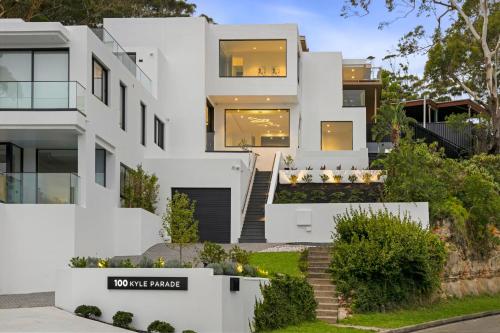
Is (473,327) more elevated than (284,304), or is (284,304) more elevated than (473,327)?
(284,304)

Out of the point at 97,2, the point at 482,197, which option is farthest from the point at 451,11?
the point at 97,2

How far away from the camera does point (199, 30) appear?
42.0 metres

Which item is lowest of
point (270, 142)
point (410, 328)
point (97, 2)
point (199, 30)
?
point (410, 328)

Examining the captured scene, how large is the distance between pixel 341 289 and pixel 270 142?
18.7 m

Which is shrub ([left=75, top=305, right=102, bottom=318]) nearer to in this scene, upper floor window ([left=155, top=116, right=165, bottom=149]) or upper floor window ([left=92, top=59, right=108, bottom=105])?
upper floor window ([left=92, top=59, right=108, bottom=105])

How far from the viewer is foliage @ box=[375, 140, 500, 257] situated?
33.4 meters

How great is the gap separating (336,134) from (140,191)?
1666 centimetres

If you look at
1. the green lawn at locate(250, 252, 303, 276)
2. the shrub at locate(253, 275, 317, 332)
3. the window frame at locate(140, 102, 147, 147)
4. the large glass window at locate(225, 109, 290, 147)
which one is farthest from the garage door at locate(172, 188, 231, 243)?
the shrub at locate(253, 275, 317, 332)

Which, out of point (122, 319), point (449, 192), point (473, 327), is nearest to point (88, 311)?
point (122, 319)

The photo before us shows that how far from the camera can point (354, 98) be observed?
163ft

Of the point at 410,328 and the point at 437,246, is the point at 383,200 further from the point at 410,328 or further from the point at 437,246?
the point at 410,328

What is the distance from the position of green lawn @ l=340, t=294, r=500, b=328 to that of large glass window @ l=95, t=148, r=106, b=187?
403 inches

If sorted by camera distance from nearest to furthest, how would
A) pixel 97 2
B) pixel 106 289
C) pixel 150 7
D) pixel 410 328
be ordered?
pixel 106 289, pixel 410 328, pixel 97 2, pixel 150 7

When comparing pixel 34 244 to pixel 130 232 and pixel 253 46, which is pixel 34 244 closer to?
pixel 130 232
